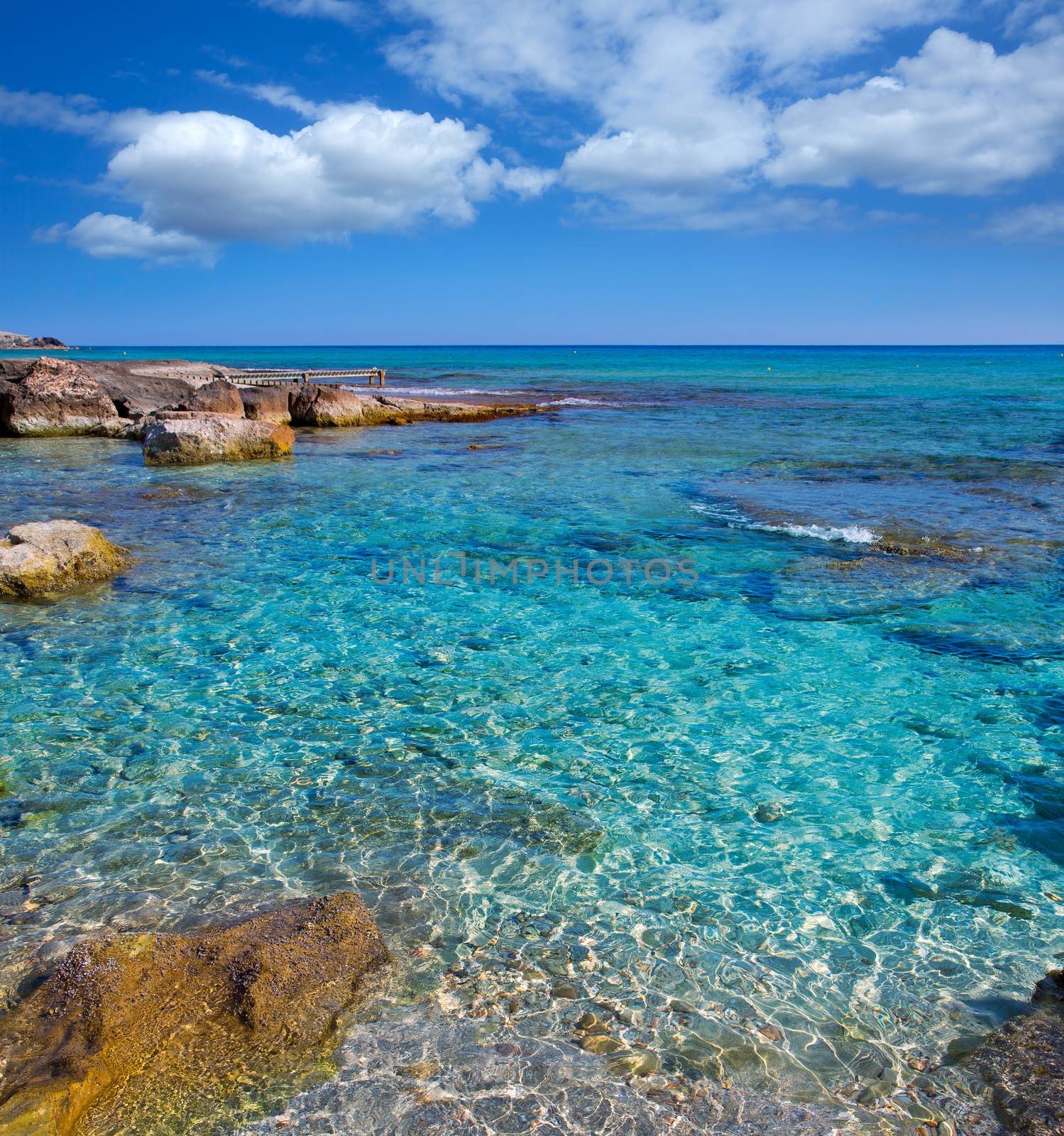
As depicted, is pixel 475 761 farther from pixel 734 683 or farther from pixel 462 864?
pixel 734 683

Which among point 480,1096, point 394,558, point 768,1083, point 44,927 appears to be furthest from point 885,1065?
point 394,558

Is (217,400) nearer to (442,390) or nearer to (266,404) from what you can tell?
(266,404)

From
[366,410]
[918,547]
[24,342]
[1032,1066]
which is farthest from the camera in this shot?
[24,342]

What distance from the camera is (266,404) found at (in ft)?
88.9

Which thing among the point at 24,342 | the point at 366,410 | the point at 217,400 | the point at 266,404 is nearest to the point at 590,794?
the point at 217,400

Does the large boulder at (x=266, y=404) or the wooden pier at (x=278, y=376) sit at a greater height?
the wooden pier at (x=278, y=376)

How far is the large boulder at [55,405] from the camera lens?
24.0 meters

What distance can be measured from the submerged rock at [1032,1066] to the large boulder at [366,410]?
27443 mm

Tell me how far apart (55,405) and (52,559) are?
59.1 feet

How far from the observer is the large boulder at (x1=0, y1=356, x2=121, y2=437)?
24.0 meters

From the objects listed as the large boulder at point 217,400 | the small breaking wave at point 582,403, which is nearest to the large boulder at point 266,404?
the large boulder at point 217,400

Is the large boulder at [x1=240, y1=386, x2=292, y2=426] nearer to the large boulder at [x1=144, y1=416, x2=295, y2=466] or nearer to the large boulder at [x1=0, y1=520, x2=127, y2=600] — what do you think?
the large boulder at [x1=144, y1=416, x2=295, y2=466]

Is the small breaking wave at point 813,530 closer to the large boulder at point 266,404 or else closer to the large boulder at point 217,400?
the large boulder at point 217,400

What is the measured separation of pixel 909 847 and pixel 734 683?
8.19 feet
